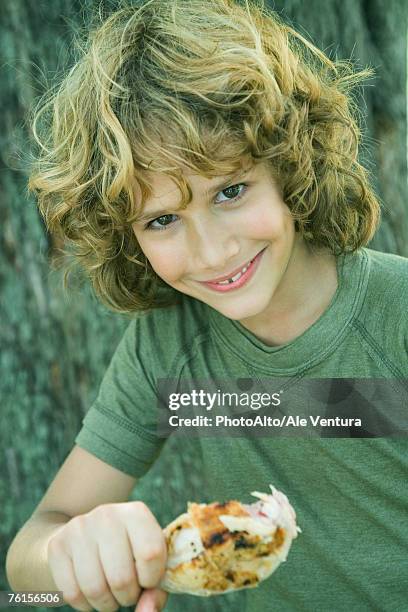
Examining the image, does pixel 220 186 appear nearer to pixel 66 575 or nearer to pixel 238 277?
pixel 238 277

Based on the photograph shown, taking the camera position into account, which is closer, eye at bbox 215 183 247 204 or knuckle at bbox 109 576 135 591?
knuckle at bbox 109 576 135 591

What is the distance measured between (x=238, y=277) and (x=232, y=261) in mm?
22

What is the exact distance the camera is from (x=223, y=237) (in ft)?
2.18

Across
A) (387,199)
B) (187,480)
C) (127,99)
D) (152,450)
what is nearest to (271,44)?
(127,99)

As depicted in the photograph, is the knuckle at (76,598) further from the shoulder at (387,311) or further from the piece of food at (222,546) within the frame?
the shoulder at (387,311)

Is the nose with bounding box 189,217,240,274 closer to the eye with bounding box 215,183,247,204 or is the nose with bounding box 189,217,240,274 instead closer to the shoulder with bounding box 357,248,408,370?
the eye with bounding box 215,183,247,204

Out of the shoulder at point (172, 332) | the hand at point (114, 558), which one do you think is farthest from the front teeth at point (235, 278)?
the hand at point (114, 558)

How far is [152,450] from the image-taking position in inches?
31.9

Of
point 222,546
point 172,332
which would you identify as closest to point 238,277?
point 172,332

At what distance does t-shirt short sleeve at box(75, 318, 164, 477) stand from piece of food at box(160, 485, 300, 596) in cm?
22

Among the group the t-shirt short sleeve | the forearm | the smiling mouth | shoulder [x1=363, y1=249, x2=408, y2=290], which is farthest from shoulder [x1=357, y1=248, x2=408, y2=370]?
the forearm

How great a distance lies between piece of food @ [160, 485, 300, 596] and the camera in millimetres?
558

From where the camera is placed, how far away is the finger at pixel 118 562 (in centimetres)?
53

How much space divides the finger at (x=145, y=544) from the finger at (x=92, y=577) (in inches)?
1.2
